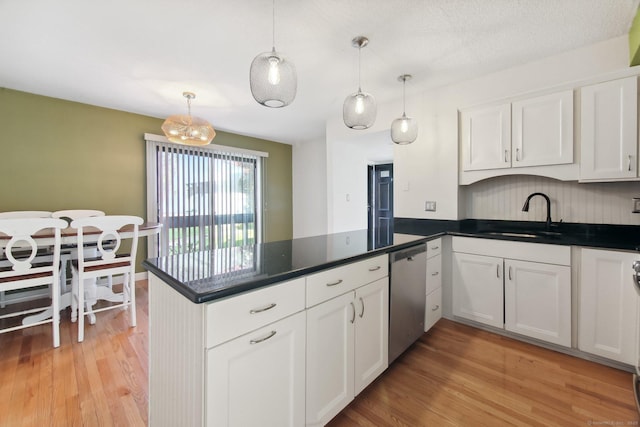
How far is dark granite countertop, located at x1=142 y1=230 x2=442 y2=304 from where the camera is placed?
0.96 meters

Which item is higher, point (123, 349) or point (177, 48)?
point (177, 48)

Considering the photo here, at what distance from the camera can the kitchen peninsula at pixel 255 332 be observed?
36.6 inches

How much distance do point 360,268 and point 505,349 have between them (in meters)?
1.56

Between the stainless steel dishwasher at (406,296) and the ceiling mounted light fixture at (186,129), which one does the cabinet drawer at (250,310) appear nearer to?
the stainless steel dishwasher at (406,296)

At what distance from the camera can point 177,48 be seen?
6.93 ft

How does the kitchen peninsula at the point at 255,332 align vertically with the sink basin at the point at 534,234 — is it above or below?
below

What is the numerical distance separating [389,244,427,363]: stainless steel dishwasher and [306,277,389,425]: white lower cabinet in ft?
0.29

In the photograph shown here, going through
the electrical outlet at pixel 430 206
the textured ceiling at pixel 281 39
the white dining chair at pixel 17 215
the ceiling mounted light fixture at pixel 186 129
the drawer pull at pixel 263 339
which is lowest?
the drawer pull at pixel 263 339

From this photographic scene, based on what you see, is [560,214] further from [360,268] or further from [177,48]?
[177,48]

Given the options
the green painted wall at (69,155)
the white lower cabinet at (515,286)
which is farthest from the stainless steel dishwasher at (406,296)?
the green painted wall at (69,155)

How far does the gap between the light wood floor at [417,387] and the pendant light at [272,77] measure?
1770 mm

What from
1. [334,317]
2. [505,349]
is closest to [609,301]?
[505,349]

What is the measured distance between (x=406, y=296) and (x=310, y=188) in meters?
3.65

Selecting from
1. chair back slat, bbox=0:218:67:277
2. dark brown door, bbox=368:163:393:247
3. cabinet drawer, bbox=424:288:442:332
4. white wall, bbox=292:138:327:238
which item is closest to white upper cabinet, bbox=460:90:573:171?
cabinet drawer, bbox=424:288:442:332
